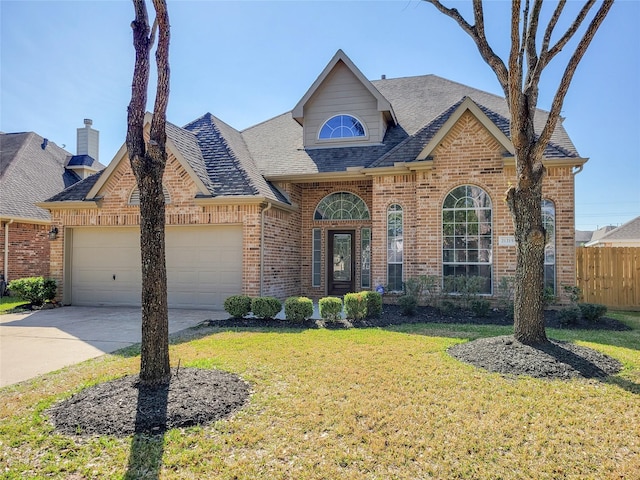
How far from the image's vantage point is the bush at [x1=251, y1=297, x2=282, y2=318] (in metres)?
9.16

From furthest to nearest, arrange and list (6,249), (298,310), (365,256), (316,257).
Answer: (6,249) < (316,257) < (365,256) < (298,310)

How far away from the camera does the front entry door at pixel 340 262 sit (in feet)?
44.9

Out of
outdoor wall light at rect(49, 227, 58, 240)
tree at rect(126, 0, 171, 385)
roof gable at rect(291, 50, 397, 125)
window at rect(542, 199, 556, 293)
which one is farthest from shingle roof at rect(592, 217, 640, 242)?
outdoor wall light at rect(49, 227, 58, 240)

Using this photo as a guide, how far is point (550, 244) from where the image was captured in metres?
10.4

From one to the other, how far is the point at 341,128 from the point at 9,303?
38.6 feet

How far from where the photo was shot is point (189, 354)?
636 cm

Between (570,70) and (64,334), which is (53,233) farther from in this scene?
(570,70)

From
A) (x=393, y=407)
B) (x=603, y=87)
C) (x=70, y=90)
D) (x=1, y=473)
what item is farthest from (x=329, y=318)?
(x=603, y=87)

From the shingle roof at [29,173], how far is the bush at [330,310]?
1250 centimetres

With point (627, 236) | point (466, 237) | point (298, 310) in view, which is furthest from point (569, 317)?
point (627, 236)

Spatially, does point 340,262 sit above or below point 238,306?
above

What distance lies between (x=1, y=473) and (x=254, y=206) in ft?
27.1

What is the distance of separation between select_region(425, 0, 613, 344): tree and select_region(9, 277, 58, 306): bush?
11.8 metres

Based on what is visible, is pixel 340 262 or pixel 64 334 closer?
pixel 64 334
